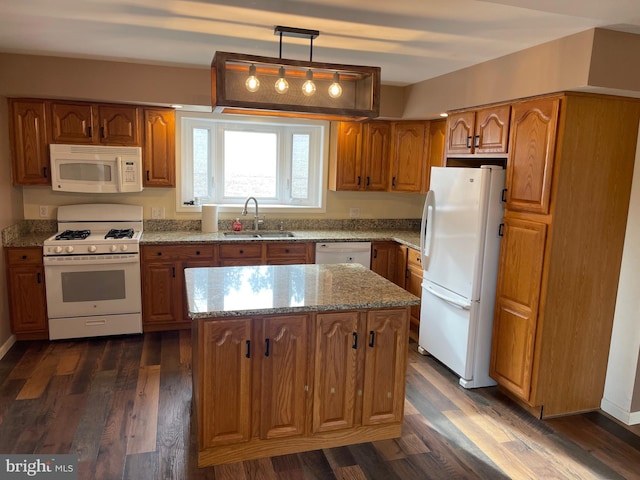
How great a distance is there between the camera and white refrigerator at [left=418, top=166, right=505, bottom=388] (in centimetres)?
333

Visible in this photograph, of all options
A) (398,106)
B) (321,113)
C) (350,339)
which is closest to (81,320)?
(350,339)

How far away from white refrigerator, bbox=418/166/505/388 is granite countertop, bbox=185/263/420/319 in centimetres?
84

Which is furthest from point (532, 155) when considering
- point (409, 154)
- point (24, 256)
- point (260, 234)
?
point (24, 256)

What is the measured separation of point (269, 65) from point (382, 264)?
118 inches

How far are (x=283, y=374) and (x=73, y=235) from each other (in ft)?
9.03

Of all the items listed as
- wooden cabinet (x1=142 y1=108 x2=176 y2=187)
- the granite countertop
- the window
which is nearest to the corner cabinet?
the granite countertop

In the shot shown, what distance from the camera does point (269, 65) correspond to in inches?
89.1

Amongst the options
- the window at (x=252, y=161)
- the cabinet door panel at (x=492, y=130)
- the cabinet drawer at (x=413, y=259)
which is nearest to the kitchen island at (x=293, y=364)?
the cabinet door panel at (x=492, y=130)

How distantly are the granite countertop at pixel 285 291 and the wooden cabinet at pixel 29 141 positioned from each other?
6.98 ft

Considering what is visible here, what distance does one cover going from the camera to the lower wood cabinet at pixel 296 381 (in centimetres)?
243

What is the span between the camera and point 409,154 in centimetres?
495

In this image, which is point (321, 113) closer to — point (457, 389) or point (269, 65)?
point (269, 65)

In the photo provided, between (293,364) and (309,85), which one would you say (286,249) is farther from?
(309,85)
